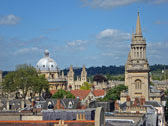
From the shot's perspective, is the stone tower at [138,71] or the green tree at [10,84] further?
the green tree at [10,84]

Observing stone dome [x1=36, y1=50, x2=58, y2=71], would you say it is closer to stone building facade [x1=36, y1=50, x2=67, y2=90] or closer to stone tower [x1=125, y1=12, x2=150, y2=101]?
stone building facade [x1=36, y1=50, x2=67, y2=90]

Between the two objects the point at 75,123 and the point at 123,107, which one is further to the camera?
the point at 123,107

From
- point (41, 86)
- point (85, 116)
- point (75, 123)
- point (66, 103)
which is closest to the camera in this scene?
point (75, 123)

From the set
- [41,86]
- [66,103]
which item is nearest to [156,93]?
[66,103]

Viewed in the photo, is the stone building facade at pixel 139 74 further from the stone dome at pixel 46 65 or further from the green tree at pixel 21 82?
the stone dome at pixel 46 65

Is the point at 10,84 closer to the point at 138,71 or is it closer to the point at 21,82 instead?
the point at 21,82

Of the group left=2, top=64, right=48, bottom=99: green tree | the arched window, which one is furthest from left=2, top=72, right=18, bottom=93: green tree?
the arched window

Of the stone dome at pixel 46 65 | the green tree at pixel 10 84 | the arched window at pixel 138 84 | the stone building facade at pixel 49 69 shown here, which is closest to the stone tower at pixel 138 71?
the arched window at pixel 138 84

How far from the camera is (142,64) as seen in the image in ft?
294

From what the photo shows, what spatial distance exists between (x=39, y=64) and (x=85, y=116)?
5510 inches

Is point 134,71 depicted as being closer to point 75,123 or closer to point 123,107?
point 123,107

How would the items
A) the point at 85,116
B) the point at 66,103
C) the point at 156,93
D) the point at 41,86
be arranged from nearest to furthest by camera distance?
the point at 85,116 < the point at 66,103 < the point at 156,93 < the point at 41,86

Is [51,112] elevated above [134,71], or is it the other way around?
[134,71]

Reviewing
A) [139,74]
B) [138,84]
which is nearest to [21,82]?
[138,84]
